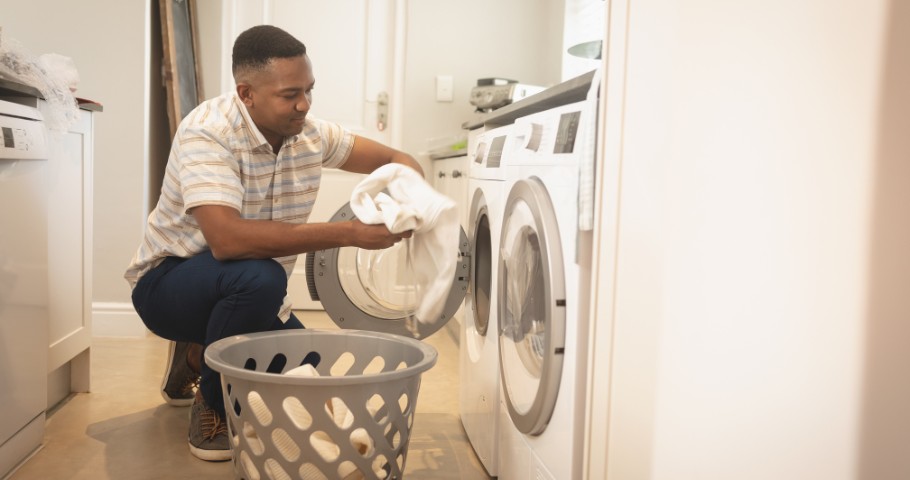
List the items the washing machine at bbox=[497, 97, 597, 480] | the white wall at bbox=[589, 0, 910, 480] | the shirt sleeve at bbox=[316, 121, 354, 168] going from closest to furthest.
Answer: the white wall at bbox=[589, 0, 910, 480], the washing machine at bbox=[497, 97, 597, 480], the shirt sleeve at bbox=[316, 121, 354, 168]

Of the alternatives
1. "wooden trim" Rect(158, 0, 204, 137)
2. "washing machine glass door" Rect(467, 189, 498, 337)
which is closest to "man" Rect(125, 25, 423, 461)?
"washing machine glass door" Rect(467, 189, 498, 337)

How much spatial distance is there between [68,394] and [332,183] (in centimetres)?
198

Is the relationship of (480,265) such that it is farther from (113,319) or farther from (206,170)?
(113,319)

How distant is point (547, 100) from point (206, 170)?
735mm

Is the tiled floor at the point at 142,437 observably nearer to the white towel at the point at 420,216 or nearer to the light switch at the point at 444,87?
the white towel at the point at 420,216

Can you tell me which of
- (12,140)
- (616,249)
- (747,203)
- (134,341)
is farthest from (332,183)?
(747,203)

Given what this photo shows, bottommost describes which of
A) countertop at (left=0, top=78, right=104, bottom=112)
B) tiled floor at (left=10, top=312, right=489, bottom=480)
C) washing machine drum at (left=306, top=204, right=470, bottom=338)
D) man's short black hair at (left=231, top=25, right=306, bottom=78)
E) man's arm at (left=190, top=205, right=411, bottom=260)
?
tiled floor at (left=10, top=312, right=489, bottom=480)

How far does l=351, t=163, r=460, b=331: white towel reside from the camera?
61.4 inches

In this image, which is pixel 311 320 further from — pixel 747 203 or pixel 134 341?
pixel 747 203

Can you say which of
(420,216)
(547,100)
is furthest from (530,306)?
(547,100)

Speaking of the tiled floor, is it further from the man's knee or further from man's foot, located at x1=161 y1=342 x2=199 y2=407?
the man's knee

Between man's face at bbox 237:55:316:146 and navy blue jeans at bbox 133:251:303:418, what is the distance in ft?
1.05

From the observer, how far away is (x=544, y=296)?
58.5 inches

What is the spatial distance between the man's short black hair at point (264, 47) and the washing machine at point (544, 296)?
21.2 inches
